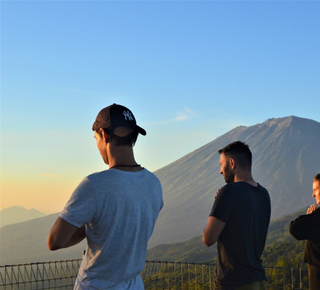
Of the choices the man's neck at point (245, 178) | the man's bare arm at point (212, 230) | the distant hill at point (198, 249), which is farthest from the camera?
the distant hill at point (198, 249)

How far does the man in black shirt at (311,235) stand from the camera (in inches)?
156

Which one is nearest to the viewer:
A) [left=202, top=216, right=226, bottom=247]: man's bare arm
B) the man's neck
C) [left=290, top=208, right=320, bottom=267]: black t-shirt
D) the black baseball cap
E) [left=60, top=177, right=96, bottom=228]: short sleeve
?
[left=60, top=177, right=96, bottom=228]: short sleeve

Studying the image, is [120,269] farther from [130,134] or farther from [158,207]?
[130,134]

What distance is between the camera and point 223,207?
128 inches

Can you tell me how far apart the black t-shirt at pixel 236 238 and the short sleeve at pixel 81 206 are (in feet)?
4.27

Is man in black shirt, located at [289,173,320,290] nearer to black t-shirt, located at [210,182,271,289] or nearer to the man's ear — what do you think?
black t-shirt, located at [210,182,271,289]

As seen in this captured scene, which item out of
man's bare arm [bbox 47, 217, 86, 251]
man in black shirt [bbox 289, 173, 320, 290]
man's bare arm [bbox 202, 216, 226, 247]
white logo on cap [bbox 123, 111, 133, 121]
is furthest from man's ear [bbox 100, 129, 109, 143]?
man in black shirt [bbox 289, 173, 320, 290]

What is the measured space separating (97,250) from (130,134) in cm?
52

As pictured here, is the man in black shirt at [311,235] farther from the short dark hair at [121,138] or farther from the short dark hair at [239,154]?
the short dark hair at [121,138]

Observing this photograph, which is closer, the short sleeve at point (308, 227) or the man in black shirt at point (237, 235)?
the man in black shirt at point (237, 235)

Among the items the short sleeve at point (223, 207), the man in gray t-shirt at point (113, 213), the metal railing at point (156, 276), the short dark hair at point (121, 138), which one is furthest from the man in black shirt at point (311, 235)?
the short dark hair at point (121, 138)

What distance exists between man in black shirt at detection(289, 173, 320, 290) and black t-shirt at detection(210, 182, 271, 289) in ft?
2.42

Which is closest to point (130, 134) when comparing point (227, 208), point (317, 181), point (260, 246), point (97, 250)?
point (97, 250)

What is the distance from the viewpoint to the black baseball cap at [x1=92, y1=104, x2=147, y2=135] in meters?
2.28
